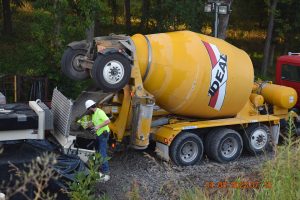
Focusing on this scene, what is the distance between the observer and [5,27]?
23.3 m

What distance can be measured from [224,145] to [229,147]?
19 centimetres

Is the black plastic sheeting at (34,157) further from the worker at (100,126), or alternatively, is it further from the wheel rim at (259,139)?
the wheel rim at (259,139)

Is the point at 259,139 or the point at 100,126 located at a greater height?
the point at 100,126

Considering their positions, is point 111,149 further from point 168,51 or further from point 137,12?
point 137,12

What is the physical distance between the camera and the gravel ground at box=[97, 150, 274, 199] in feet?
27.0

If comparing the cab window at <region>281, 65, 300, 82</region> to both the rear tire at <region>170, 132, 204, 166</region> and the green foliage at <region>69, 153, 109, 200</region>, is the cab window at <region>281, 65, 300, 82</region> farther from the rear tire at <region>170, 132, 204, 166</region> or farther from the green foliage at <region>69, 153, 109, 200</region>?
the green foliage at <region>69, 153, 109, 200</region>

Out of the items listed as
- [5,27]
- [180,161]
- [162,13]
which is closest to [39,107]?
[180,161]

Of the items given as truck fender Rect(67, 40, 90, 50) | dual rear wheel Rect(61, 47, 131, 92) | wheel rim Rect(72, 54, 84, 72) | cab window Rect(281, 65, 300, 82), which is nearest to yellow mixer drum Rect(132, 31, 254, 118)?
dual rear wheel Rect(61, 47, 131, 92)

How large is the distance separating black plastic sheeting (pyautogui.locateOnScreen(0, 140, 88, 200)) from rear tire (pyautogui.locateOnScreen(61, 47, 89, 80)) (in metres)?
2.16

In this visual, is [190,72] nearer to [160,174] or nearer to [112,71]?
[112,71]

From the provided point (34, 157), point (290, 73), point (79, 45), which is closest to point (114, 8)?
point (290, 73)

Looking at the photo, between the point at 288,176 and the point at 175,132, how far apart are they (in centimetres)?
553

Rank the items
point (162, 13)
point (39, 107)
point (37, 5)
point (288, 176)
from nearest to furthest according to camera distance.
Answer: point (288, 176), point (39, 107), point (37, 5), point (162, 13)

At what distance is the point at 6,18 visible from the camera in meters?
23.0
